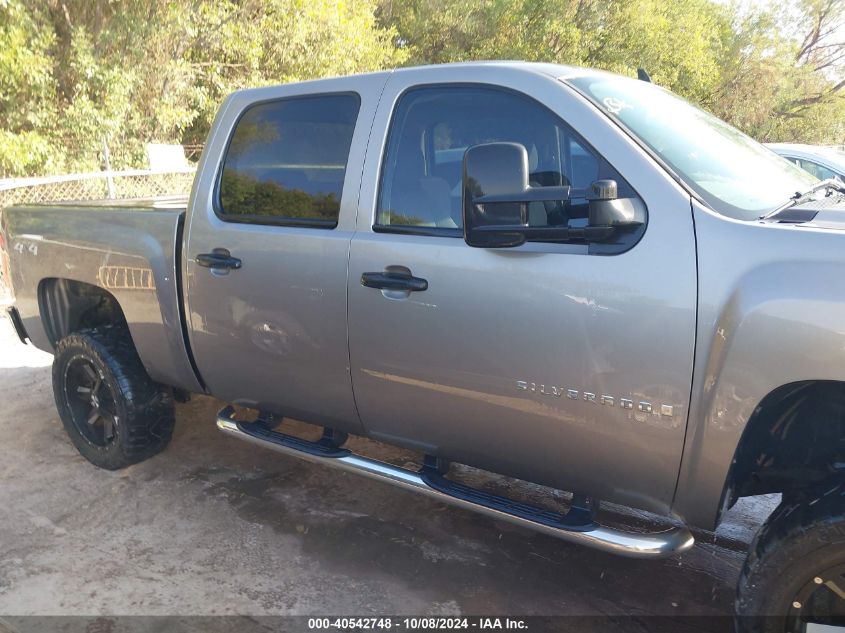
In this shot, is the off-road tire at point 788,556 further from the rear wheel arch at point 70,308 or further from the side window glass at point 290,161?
the rear wheel arch at point 70,308

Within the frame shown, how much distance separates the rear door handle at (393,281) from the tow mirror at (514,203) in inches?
11.5

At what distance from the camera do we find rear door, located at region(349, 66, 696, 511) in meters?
2.13

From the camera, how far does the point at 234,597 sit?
2834 millimetres

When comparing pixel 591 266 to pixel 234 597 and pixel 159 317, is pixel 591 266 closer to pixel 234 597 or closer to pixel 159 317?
pixel 234 597

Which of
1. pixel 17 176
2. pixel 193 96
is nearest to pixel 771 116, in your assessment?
pixel 193 96

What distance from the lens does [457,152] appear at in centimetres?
277

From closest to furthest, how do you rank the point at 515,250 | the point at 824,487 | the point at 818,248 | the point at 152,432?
Result: the point at 818,248 → the point at 824,487 → the point at 515,250 → the point at 152,432

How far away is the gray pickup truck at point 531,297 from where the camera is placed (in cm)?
201

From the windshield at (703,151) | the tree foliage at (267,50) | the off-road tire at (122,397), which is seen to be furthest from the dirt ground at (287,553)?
the tree foliage at (267,50)

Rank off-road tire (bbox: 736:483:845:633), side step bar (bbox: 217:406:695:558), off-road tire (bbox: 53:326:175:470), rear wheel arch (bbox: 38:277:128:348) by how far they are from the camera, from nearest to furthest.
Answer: off-road tire (bbox: 736:483:845:633)
side step bar (bbox: 217:406:695:558)
off-road tire (bbox: 53:326:175:470)
rear wheel arch (bbox: 38:277:128:348)

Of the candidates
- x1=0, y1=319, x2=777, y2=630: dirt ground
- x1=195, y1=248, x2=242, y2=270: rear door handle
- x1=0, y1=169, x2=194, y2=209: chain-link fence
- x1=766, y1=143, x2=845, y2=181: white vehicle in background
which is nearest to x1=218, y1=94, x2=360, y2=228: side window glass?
x1=195, y1=248, x2=242, y2=270: rear door handle

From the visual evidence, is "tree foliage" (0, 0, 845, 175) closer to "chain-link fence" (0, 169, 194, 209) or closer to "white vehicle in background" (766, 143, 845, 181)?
"chain-link fence" (0, 169, 194, 209)

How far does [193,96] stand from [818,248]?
12.6 metres

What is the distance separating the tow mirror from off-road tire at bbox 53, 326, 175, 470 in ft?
7.40
